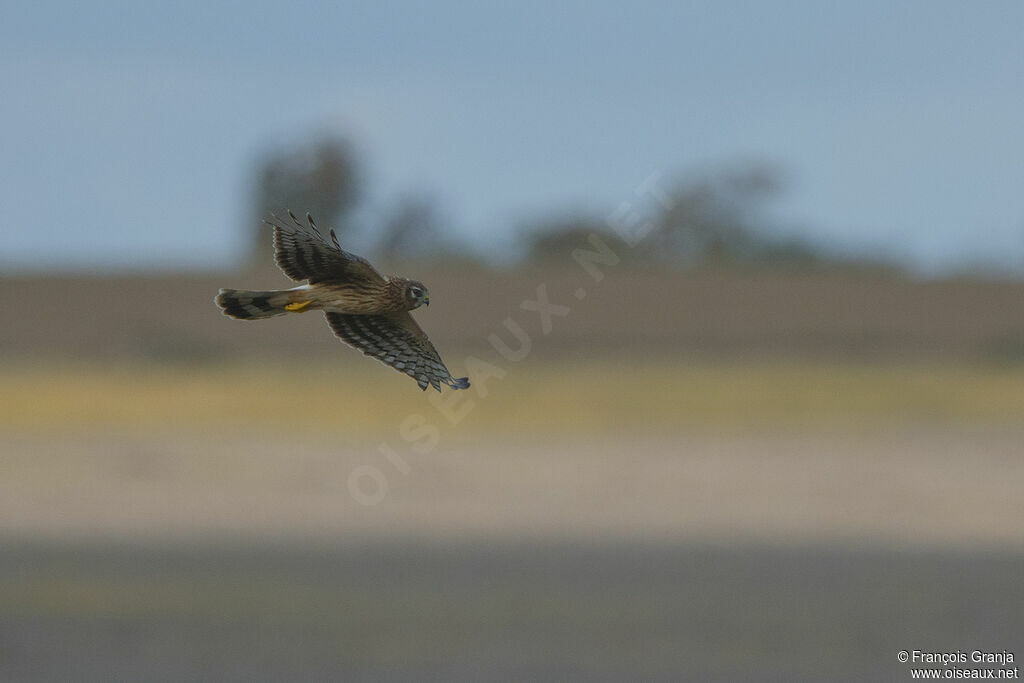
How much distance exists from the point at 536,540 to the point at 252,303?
94798 millimetres

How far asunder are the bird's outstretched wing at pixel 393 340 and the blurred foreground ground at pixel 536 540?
75.6 metres

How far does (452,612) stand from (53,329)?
9190cm

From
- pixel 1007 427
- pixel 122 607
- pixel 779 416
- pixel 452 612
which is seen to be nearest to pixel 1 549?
pixel 122 607

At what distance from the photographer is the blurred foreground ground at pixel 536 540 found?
84.8 metres

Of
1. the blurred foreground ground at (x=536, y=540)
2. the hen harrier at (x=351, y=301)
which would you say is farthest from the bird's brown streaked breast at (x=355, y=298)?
the blurred foreground ground at (x=536, y=540)

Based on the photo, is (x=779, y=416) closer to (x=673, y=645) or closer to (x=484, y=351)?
(x=673, y=645)

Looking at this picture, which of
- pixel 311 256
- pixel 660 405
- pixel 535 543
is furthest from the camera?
pixel 535 543

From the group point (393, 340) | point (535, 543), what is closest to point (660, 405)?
point (535, 543)

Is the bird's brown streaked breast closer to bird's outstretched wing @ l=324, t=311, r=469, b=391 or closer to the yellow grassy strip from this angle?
bird's outstretched wing @ l=324, t=311, r=469, b=391

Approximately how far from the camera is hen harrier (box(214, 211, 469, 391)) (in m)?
1.78

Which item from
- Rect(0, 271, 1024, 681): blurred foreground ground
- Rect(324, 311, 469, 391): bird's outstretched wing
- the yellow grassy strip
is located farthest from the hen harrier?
Rect(0, 271, 1024, 681): blurred foreground ground

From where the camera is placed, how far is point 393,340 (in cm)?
187

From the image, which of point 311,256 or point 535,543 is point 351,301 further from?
point 535,543

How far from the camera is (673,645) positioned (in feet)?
307
